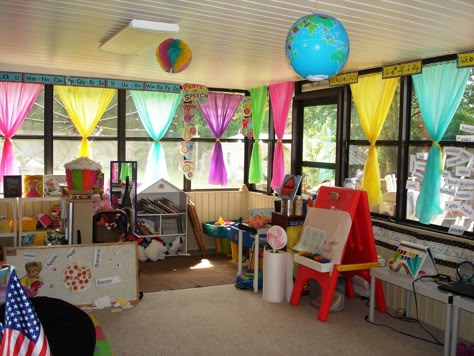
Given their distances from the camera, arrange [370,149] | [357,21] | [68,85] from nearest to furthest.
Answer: [357,21] < [370,149] < [68,85]

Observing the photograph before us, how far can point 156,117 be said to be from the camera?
7332 mm

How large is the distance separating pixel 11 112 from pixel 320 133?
161 inches

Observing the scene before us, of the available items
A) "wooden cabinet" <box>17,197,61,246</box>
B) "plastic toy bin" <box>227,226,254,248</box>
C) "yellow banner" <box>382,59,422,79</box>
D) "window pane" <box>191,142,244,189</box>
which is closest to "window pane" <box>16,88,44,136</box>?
"wooden cabinet" <box>17,197,61,246</box>

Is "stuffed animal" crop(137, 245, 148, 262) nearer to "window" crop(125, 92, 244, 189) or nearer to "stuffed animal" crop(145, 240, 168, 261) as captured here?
"stuffed animal" crop(145, 240, 168, 261)

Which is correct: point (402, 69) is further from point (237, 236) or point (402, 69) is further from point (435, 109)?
point (237, 236)

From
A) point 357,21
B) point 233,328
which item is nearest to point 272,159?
point 233,328

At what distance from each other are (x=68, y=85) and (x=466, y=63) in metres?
4.96

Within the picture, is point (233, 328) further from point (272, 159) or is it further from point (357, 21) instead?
point (272, 159)

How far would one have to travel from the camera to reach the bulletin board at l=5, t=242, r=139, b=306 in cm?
455

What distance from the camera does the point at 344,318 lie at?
182 inches

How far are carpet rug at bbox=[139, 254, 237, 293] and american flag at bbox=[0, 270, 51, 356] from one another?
149 inches

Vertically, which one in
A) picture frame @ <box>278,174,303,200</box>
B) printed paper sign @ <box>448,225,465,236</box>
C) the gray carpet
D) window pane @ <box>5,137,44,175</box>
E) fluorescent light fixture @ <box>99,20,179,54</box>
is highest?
fluorescent light fixture @ <box>99,20,179,54</box>

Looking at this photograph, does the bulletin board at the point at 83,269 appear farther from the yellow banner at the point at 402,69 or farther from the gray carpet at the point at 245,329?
the yellow banner at the point at 402,69

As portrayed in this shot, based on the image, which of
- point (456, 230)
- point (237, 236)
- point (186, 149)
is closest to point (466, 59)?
point (456, 230)
